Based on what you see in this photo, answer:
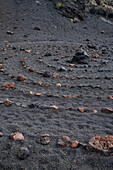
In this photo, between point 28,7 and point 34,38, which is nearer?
point 34,38

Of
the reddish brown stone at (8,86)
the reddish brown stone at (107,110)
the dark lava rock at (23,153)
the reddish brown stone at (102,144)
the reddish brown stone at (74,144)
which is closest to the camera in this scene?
the dark lava rock at (23,153)

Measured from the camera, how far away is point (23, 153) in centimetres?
189

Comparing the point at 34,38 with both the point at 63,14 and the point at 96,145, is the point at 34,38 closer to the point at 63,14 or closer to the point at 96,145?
the point at 63,14

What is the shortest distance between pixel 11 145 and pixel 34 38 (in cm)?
1038

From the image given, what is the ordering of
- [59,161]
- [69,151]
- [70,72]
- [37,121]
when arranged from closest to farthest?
[59,161]
[69,151]
[37,121]
[70,72]

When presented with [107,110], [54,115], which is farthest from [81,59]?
[54,115]

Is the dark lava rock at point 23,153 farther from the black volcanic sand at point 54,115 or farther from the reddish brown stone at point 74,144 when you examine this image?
the reddish brown stone at point 74,144

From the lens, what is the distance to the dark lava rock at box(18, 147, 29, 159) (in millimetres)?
1858

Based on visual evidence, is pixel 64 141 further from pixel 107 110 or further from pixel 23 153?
pixel 107 110

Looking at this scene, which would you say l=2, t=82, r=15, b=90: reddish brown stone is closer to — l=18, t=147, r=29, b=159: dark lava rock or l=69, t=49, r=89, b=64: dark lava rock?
l=18, t=147, r=29, b=159: dark lava rock

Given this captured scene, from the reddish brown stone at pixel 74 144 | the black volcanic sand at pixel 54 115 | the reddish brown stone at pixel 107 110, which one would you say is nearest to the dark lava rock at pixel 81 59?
the black volcanic sand at pixel 54 115

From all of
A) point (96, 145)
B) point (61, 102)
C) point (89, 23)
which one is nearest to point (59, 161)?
point (96, 145)

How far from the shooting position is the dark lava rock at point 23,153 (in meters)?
1.86

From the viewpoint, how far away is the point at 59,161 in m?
1.88
